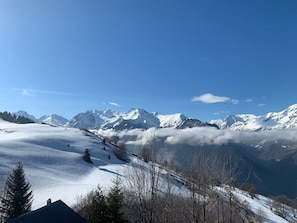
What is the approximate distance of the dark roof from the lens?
1895cm

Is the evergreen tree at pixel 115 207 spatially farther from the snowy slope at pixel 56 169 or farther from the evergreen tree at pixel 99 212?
the snowy slope at pixel 56 169

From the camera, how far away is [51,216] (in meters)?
20.1

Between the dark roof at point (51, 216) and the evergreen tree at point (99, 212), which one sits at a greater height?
the dark roof at point (51, 216)

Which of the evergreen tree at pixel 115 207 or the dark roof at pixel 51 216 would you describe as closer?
the dark roof at pixel 51 216

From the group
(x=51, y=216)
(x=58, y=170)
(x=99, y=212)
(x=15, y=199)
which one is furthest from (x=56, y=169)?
(x=51, y=216)

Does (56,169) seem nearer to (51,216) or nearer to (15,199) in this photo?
(15,199)

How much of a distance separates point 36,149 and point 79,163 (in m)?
12.6

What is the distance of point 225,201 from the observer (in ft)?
77.3

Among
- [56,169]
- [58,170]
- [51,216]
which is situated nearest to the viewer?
[51,216]

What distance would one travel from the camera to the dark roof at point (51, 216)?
1895 centimetres

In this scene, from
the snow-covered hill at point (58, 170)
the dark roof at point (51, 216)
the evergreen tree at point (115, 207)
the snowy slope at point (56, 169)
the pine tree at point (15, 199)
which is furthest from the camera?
the snowy slope at point (56, 169)

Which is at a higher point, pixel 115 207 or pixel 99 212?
pixel 115 207

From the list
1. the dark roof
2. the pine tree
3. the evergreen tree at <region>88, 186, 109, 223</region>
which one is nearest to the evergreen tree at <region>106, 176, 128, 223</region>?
the evergreen tree at <region>88, 186, 109, 223</region>

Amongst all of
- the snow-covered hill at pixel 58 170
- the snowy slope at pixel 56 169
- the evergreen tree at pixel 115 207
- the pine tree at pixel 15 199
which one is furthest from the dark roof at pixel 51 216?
the snowy slope at pixel 56 169
